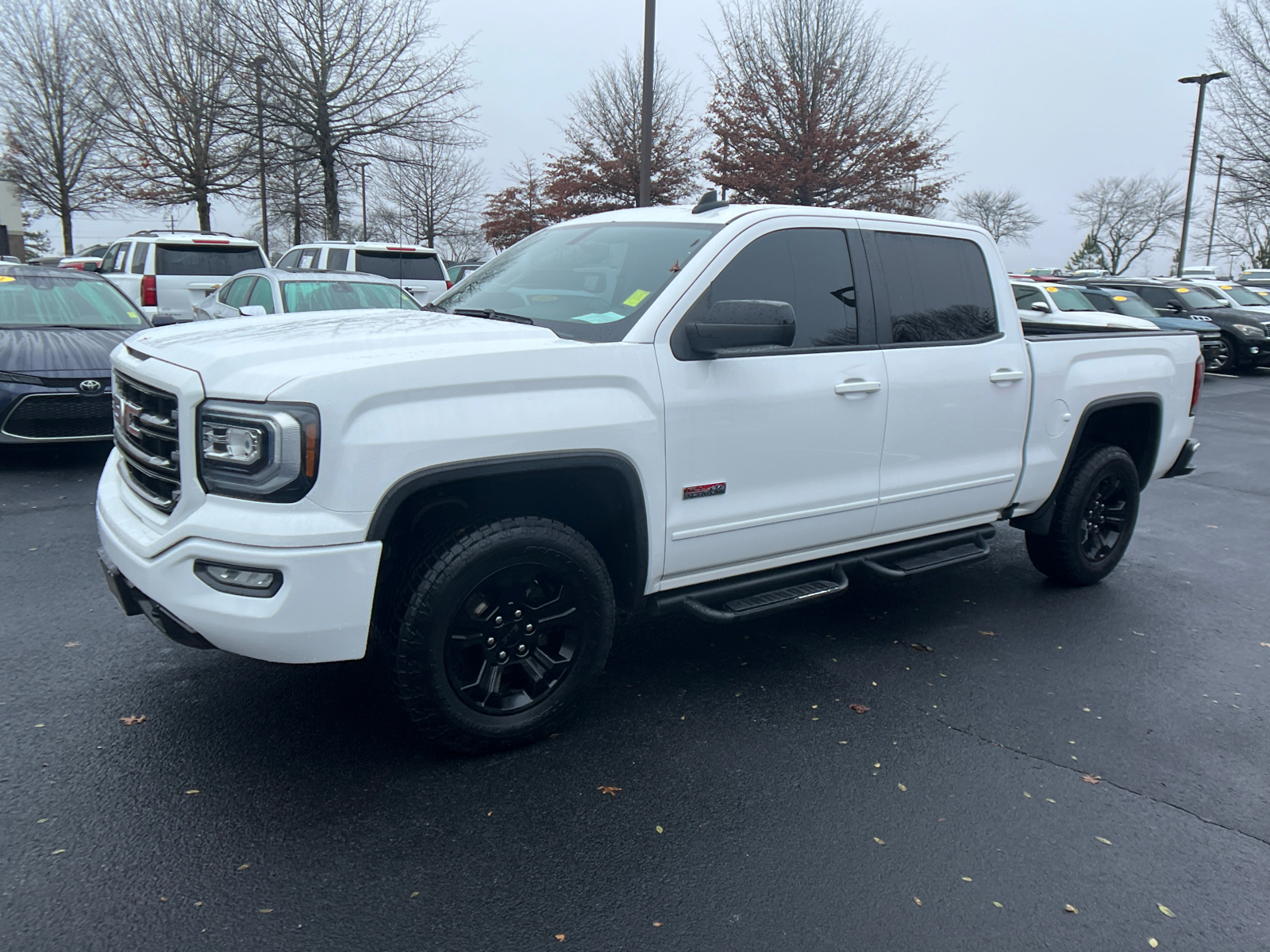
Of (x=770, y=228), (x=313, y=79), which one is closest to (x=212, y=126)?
(x=313, y=79)

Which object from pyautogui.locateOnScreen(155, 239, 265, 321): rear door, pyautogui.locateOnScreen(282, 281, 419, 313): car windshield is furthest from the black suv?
pyautogui.locateOnScreen(155, 239, 265, 321): rear door

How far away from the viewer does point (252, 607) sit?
2.85 metres

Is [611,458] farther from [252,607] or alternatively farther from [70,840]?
[70,840]

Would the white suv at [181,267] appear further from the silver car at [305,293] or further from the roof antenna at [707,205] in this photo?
the roof antenna at [707,205]

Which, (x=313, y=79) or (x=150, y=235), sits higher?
(x=313, y=79)

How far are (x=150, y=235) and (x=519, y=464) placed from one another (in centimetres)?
1330

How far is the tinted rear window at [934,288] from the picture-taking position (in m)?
4.39

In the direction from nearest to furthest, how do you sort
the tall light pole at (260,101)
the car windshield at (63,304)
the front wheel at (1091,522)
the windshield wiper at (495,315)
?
the windshield wiper at (495,315) < the front wheel at (1091,522) < the car windshield at (63,304) < the tall light pole at (260,101)

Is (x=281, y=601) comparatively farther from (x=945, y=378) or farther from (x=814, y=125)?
(x=814, y=125)

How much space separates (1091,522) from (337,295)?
7698mm

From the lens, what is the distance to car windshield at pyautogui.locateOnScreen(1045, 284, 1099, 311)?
16297 millimetres

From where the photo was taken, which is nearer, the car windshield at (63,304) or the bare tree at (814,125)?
the car windshield at (63,304)

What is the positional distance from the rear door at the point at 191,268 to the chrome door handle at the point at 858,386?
11442 millimetres

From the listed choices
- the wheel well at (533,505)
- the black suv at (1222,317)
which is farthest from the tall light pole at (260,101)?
the wheel well at (533,505)
